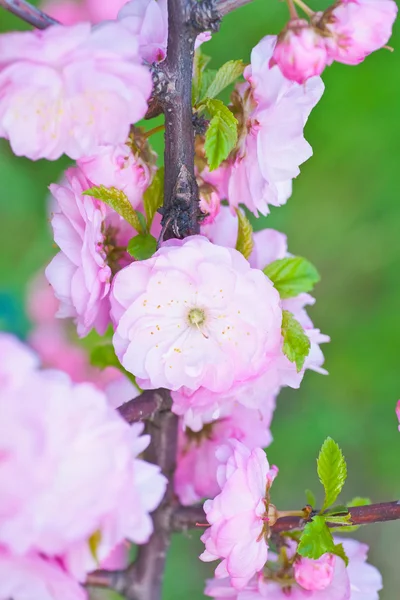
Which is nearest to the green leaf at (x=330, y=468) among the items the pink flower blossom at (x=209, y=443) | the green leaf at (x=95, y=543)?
the pink flower blossom at (x=209, y=443)

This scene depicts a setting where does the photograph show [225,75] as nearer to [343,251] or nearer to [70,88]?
[70,88]

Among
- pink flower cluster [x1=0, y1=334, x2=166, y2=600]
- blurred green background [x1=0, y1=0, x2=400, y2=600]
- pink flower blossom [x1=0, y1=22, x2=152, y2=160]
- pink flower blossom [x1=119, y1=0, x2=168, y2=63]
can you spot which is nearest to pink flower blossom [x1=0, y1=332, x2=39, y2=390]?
pink flower cluster [x1=0, y1=334, x2=166, y2=600]

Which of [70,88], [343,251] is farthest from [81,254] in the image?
[343,251]

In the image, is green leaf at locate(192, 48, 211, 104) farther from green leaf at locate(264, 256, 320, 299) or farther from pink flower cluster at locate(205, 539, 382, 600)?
pink flower cluster at locate(205, 539, 382, 600)

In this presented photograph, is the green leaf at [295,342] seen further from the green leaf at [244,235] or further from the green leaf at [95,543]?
the green leaf at [95,543]

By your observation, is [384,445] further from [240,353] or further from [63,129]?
[63,129]

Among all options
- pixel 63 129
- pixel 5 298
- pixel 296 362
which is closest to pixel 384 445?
pixel 5 298
